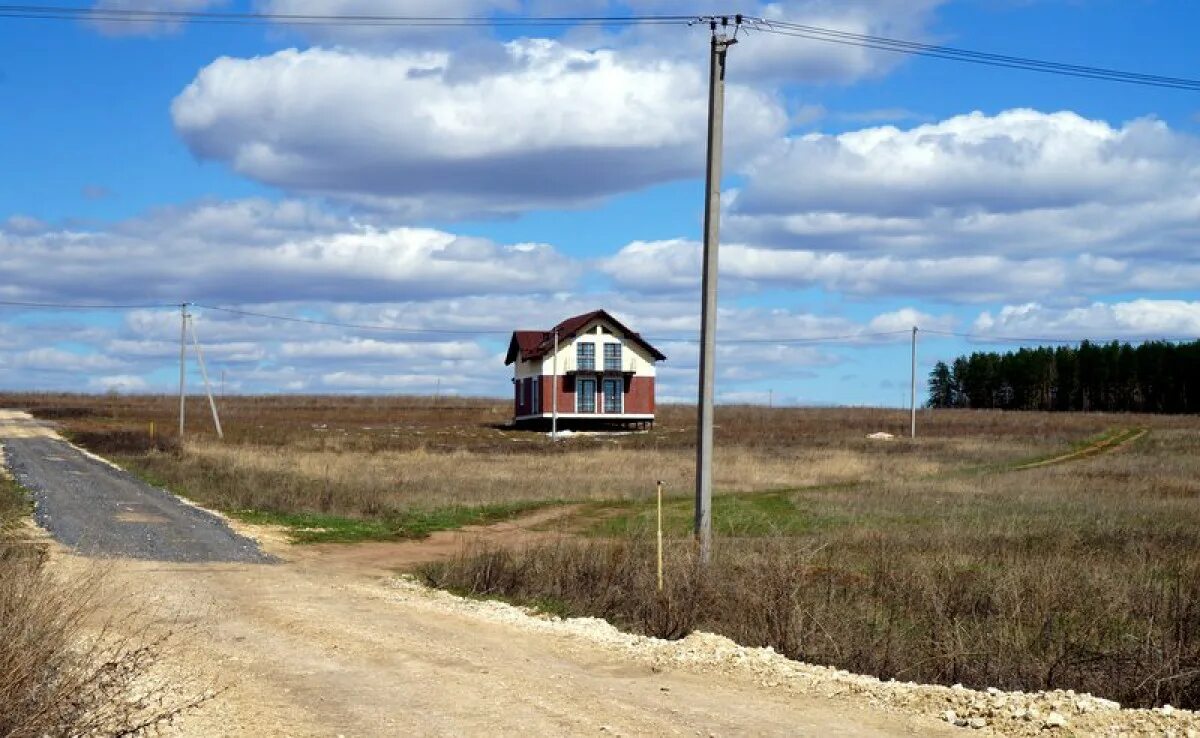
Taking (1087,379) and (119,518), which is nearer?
(119,518)

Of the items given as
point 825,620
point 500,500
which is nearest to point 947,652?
point 825,620

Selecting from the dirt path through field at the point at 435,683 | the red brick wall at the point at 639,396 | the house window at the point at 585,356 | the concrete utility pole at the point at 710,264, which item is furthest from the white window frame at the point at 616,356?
the dirt path through field at the point at 435,683

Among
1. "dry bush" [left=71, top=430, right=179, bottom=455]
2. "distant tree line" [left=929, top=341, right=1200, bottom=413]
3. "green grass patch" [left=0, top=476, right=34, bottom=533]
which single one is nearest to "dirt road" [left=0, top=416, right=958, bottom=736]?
"green grass patch" [left=0, top=476, right=34, bottom=533]

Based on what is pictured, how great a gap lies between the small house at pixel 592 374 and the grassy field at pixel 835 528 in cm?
682

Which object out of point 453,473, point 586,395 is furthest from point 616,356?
point 453,473

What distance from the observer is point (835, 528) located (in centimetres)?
2583

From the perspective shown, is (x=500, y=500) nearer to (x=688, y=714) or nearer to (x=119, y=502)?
(x=119, y=502)

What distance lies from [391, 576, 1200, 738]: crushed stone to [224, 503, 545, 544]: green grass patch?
11.7 meters

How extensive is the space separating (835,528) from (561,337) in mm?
50688

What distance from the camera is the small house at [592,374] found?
250 feet

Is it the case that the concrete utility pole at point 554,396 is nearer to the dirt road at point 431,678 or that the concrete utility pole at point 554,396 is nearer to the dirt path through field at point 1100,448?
the dirt path through field at point 1100,448

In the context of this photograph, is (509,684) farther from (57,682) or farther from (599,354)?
(599,354)

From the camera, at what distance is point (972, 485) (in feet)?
124

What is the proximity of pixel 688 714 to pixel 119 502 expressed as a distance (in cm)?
2340
